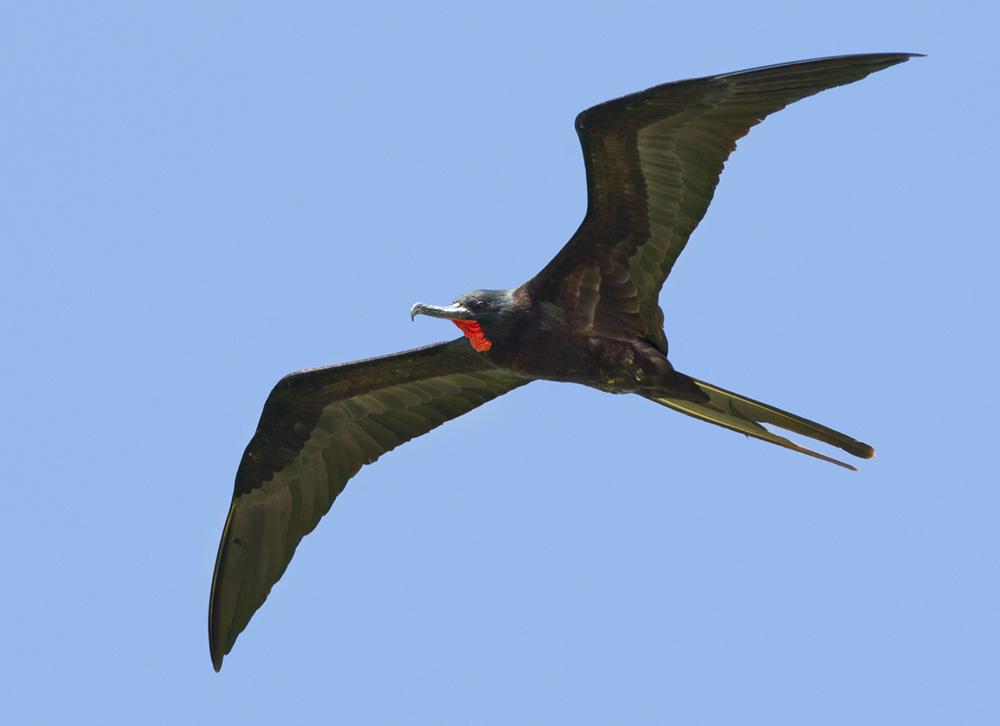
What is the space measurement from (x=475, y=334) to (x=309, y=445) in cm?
165

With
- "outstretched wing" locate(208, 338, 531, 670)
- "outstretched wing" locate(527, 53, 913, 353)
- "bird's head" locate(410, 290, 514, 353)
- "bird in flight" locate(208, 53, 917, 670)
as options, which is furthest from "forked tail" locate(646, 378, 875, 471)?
"outstretched wing" locate(208, 338, 531, 670)

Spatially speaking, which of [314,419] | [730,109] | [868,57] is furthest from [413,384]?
[868,57]

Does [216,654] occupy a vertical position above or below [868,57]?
below

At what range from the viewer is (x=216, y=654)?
32.4 ft

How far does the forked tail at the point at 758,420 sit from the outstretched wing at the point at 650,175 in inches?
15.3

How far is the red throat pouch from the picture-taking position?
29.3 ft

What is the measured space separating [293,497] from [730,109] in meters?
3.58

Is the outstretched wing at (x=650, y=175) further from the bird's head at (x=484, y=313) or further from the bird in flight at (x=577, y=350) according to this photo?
the bird's head at (x=484, y=313)

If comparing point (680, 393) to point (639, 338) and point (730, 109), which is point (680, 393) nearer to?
point (639, 338)

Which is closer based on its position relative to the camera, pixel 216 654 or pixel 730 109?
pixel 730 109

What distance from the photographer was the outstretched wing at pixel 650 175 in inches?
331

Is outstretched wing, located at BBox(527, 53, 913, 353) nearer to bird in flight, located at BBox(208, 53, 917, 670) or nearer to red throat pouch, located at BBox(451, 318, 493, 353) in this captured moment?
bird in flight, located at BBox(208, 53, 917, 670)

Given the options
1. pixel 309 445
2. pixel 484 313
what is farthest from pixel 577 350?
pixel 309 445

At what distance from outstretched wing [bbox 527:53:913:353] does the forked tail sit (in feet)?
1.27
